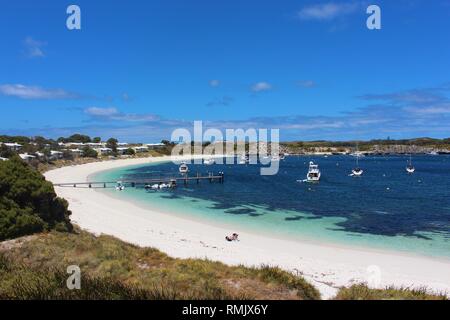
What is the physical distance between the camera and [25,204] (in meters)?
22.6

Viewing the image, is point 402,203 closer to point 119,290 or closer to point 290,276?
point 290,276

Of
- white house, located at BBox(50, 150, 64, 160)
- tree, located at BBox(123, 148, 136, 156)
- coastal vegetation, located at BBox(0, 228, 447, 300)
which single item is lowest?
coastal vegetation, located at BBox(0, 228, 447, 300)

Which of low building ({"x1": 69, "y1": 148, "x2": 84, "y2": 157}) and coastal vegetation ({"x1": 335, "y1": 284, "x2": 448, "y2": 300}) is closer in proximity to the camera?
coastal vegetation ({"x1": 335, "y1": 284, "x2": 448, "y2": 300})

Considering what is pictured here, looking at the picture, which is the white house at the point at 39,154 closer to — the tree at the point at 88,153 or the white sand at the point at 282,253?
the tree at the point at 88,153

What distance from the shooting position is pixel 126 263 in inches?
553

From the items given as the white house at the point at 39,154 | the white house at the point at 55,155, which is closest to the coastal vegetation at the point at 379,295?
the white house at the point at 39,154

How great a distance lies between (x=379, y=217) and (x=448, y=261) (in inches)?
627

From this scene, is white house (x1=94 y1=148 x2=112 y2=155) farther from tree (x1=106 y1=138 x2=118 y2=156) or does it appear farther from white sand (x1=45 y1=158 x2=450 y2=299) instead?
white sand (x1=45 y1=158 x2=450 y2=299)

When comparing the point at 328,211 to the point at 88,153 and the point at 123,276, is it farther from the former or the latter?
the point at 88,153

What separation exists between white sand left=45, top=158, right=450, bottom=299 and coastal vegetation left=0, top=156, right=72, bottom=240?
5.49 m

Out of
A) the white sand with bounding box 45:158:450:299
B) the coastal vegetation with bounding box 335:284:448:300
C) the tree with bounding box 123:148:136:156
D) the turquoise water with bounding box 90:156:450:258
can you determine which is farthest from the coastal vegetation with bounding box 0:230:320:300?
the tree with bounding box 123:148:136:156

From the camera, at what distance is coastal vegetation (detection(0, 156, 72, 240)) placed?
64.8 ft
